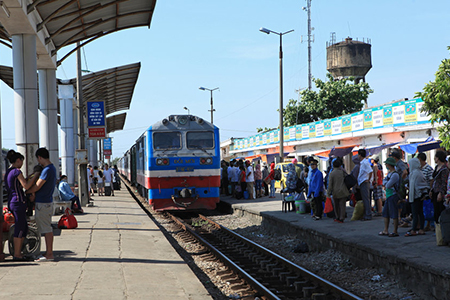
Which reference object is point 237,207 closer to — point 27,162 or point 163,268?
point 27,162

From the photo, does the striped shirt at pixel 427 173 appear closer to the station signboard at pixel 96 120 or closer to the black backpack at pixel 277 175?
the black backpack at pixel 277 175

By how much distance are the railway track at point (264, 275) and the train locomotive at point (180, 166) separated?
4.66 m

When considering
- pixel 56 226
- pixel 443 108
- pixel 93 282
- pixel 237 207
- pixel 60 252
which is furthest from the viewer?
pixel 237 207

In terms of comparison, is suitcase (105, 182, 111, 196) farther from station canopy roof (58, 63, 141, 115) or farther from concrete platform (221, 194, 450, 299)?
concrete platform (221, 194, 450, 299)

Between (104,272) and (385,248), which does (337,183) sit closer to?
(385,248)

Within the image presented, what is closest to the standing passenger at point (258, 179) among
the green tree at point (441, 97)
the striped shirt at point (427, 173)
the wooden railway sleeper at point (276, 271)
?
the green tree at point (441, 97)

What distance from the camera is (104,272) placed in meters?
8.32

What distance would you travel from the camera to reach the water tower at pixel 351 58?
57969 mm

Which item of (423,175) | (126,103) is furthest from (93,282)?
(126,103)

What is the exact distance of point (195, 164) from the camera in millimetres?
19000

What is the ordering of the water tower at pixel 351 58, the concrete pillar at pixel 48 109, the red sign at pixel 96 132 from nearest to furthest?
the concrete pillar at pixel 48 109, the red sign at pixel 96 132, the water tower at pixel 351 58

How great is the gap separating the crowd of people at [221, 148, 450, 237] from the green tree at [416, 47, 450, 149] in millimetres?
1271

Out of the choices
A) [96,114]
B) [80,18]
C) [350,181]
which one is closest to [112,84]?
[96,114]

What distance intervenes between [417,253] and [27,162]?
952 cm
